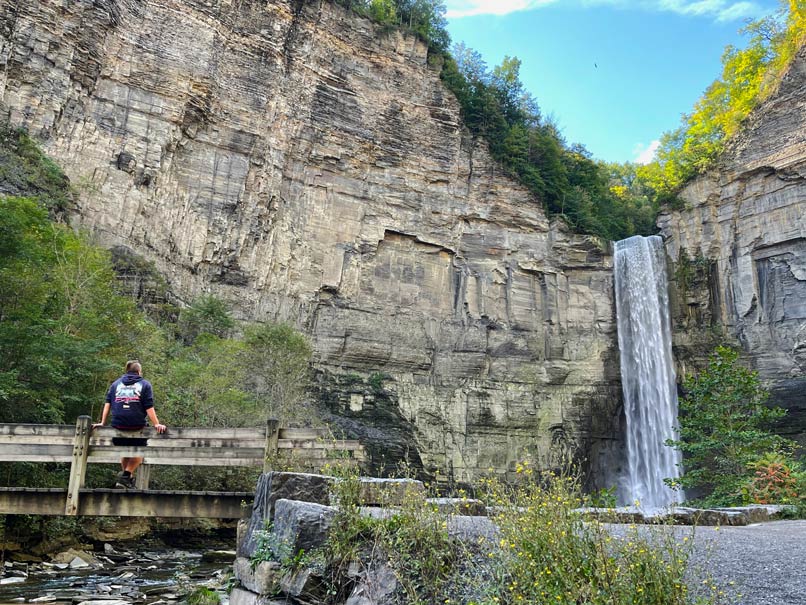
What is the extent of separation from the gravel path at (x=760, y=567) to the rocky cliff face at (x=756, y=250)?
102 feet

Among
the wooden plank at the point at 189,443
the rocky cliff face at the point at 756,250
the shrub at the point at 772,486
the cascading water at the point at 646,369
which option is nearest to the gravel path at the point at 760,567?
the wooden plank at the point at 189,443

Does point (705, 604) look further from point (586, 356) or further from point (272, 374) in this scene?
point (586, 356)

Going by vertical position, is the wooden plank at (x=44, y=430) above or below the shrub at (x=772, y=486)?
above

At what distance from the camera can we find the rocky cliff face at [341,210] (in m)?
28.7

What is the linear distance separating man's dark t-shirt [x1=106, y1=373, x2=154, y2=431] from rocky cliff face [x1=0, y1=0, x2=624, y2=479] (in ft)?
69.1

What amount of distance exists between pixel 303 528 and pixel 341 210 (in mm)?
31164

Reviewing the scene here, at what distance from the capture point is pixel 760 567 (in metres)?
4.00

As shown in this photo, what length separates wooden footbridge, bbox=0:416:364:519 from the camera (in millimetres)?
7949

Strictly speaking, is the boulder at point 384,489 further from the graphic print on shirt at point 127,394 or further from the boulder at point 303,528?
the graphic print on shirt at point 127,394

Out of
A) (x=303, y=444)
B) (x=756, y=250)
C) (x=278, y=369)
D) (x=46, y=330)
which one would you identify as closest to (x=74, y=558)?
(x=46, y=330)

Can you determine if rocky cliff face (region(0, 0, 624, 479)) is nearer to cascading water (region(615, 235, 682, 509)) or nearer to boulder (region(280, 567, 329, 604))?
cascading water (region(615, 235, 682, 509))

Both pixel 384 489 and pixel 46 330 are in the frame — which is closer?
pixel 384 489

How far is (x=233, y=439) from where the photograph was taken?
8320 mm

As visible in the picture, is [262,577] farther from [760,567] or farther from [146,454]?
[146,454]
